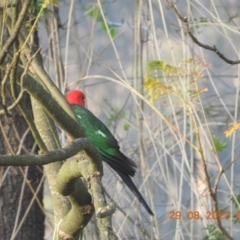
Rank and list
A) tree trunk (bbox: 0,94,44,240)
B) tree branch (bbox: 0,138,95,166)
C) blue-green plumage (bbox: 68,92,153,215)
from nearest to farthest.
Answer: tree branch (bbox: 0,138,95,166)
blue-green plumage (bbox: 68,92,153,215)
tree trunk (bbox: 0,94,44,240)

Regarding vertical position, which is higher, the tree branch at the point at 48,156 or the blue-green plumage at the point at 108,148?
the blue-green plumage at the point at 108,148

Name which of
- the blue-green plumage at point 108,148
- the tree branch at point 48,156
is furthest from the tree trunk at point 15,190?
the tree branch at point 48,156

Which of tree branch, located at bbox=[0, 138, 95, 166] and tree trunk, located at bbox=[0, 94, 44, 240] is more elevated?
tree trunk, located at bbox=[0, 94, 44, 240]

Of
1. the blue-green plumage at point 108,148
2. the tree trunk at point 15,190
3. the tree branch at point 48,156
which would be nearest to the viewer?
the tree branch at point 48,156

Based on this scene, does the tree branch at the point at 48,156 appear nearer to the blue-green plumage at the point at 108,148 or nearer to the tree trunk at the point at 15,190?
the blue-green plumage at the point at 108,148

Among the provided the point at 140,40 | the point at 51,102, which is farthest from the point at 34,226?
the point at 51,102

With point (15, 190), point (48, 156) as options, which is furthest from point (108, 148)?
point (48, 156)

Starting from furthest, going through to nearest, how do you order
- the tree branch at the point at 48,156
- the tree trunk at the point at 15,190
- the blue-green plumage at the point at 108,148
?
1. the tree trunk at the point at 15,190
2. the blue-green plumage at the point at 108,148
3. the tree branch at the point at 48,156

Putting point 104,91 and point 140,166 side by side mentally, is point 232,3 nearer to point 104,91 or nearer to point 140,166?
point 104,91

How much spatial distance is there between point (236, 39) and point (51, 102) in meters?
2.80

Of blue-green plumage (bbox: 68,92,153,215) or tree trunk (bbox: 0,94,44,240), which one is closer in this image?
blue-green plumage (bbox: 68,92,153,215)

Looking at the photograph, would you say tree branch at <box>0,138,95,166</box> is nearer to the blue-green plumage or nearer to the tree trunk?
the blue-green plumage

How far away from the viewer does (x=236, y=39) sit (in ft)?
13.2

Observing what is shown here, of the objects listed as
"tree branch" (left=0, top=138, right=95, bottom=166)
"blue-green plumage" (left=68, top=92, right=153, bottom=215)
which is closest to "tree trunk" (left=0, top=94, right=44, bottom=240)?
"blue-green plumage" (left=68, top=92, right=153, bottom=215)
